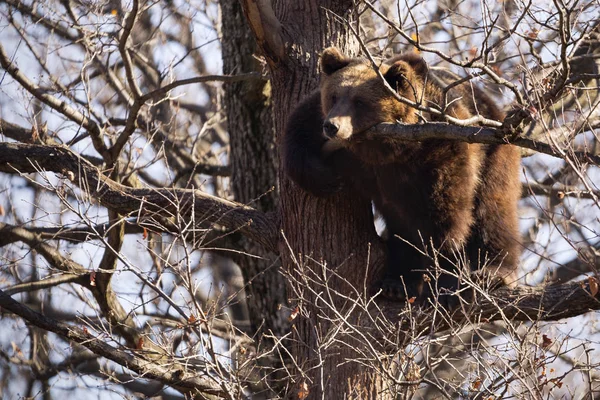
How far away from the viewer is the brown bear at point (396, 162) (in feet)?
19.5

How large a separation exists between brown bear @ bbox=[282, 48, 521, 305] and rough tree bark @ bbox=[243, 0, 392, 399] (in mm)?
216

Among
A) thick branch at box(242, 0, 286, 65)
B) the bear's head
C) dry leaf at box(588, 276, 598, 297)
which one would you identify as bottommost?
dry leaf at box(588, 276, 598, 297)

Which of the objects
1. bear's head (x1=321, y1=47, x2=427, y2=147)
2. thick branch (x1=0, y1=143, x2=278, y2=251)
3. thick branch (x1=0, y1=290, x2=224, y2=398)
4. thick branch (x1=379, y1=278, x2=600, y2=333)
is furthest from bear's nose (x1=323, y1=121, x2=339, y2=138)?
thick branch (x1=0, y1=290, x2=224, y2=398)

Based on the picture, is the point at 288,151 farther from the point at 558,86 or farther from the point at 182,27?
the point at 182,27

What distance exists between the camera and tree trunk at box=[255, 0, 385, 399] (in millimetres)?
5777

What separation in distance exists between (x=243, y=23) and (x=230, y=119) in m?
1.07

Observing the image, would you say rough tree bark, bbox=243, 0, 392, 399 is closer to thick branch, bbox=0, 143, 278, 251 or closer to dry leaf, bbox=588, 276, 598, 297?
thick branch, bbox=0, 143, 278, 251

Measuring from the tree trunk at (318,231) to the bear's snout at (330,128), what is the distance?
0.70m

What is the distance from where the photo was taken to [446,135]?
14.6 ft

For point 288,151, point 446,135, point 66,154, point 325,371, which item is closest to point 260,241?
point 288,151

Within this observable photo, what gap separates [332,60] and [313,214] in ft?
3.86

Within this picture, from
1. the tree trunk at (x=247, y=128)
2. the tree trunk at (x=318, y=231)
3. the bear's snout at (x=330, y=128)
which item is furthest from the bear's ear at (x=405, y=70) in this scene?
the tree trunk at (x=247, y=128)

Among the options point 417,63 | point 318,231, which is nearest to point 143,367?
point 318,231

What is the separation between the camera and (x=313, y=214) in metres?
6.11
